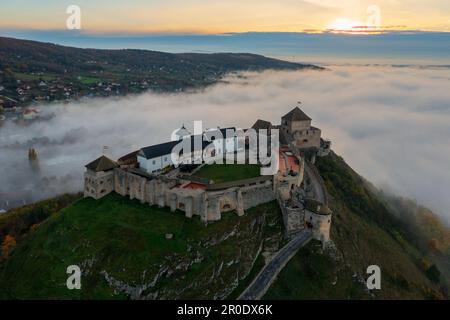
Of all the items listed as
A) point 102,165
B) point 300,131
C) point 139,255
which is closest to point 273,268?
point 139,255

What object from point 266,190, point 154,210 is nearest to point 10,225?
point 154,210

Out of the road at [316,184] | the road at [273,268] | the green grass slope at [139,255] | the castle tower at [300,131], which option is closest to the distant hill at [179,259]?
the green grass slope at [139,255]

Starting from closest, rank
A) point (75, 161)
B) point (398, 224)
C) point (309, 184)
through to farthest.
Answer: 1. point (309, 184)
2. point (398, 224)
3. point (75, 161)

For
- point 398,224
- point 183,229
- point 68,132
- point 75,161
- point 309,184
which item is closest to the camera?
point 183,229

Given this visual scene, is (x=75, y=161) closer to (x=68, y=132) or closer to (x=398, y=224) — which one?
(x=68, y=132)

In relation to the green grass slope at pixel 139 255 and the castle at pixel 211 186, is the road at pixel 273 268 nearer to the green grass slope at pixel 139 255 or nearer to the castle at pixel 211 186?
the castle at pixel 211 186

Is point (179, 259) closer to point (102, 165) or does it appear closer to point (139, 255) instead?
point (139, 255)
